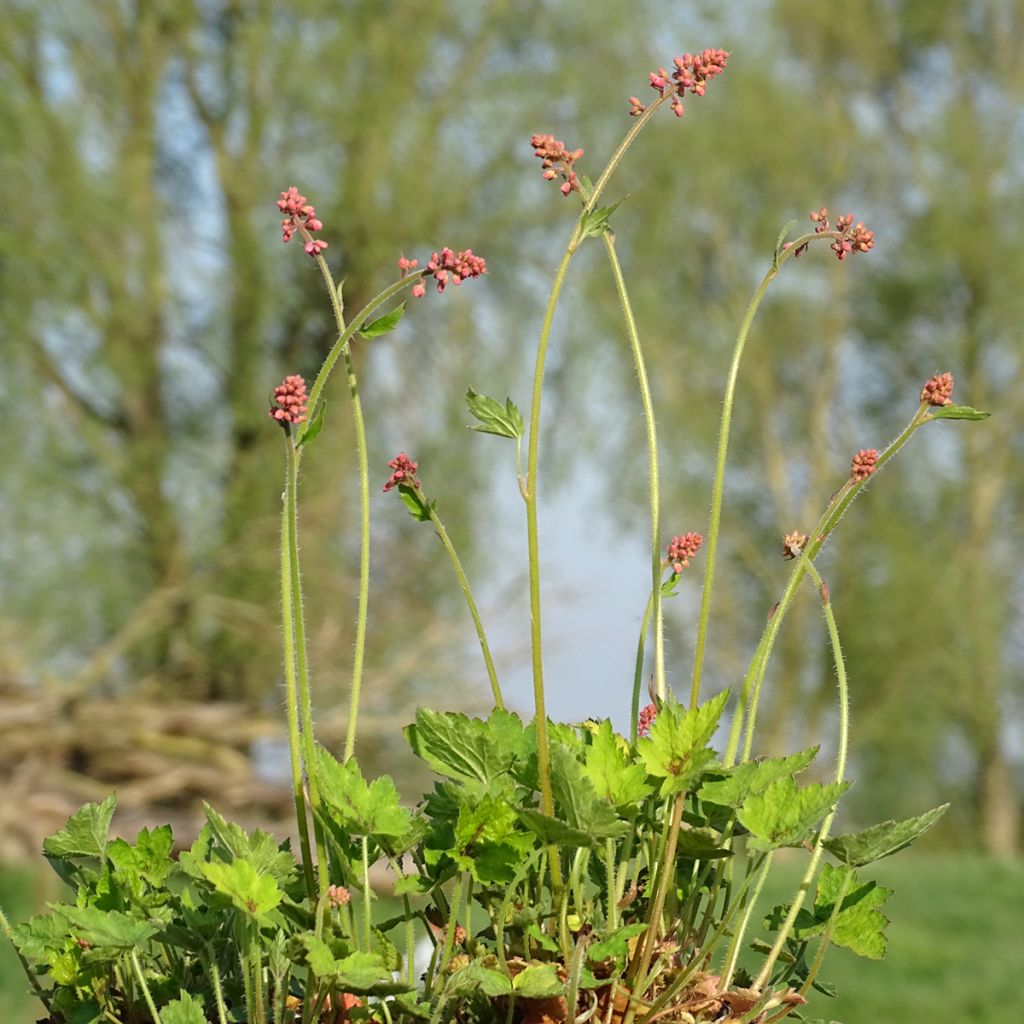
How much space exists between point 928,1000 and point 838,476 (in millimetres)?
9231

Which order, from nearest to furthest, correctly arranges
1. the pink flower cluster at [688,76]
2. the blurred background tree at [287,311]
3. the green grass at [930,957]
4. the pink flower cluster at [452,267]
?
the pink flower cluster at [452,267], the pink flower cluster at [688,76], the green grass at [930,957], the blurred background tree at [287,311]

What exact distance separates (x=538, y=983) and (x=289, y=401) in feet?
1.25

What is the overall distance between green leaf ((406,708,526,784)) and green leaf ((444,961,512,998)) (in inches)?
5.0

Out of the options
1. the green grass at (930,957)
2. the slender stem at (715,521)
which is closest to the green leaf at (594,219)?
the slender stem at (715,521)

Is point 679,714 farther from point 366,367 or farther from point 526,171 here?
point 526,171

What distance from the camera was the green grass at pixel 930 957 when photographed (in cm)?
576

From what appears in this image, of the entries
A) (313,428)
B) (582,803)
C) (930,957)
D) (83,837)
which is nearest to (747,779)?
(582,803)

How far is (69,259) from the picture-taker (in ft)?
31.6

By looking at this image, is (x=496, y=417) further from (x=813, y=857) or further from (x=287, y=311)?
(x=287, y=311)

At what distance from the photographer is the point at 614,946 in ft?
2.81

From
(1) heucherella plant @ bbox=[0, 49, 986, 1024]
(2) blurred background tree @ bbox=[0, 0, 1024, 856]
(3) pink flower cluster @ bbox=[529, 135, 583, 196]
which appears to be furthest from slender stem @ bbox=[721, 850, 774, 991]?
(2) blurred background tree @ bbox=[0, 0, 1024, 856]

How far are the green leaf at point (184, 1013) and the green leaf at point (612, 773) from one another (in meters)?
0.28

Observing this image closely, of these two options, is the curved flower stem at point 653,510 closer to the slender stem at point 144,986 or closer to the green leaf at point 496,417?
the green leaf at point 496,417

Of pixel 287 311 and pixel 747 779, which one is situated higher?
pixel 287 311
